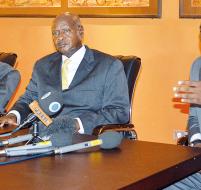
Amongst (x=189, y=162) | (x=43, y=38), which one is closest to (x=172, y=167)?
(x=189, y=162)

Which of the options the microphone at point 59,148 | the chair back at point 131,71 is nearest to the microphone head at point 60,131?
the microphone at point 59,148

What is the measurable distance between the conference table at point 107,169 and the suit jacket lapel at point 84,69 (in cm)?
113

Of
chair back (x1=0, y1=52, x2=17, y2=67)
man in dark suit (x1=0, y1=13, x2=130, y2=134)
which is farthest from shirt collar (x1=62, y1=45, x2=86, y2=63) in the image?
chair back (x1=0, y1=52, x2=17, y2=67)

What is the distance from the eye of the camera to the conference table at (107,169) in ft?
6.47

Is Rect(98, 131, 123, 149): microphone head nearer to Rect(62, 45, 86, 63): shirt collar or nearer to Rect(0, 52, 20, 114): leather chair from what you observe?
Rect(62, 45, 86, 63): shirt collar

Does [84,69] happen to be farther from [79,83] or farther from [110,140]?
[110,140]

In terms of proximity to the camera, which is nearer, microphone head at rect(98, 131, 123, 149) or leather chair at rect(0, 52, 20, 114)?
microphone head at rect(98, 131, 123, 149)

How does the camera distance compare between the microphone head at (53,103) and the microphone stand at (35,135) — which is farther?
the microphone head at (53,103)

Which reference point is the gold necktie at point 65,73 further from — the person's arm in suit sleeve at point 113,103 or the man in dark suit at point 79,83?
the person's arm in suit sleeve at point 113,103

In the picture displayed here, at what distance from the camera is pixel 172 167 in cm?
219

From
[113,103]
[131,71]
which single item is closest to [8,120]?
[113,103]

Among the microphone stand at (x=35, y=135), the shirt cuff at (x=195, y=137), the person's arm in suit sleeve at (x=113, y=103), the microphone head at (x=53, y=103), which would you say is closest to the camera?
the microphone stand at (x=35, y=135)

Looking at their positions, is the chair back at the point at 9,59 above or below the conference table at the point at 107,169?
above

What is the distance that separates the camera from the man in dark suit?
3.47 meters
